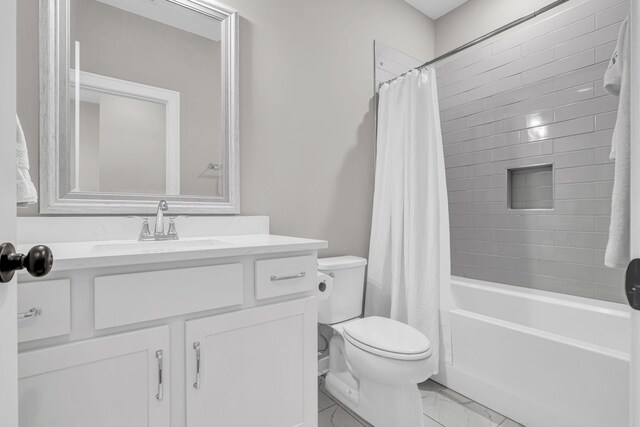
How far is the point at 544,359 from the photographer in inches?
56.6

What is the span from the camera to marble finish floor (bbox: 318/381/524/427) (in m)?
1.52

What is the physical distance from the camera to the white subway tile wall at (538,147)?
1.82m

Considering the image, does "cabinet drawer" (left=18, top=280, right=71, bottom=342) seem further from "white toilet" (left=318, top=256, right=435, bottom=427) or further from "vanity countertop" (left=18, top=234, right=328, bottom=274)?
"white toilet" (left=318, top=256, right=435, bottom=427)

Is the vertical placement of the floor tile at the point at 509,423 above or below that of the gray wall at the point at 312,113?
below

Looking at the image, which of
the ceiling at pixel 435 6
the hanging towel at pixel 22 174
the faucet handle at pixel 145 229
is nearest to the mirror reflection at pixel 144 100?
the faucet handle at pixel 145 229

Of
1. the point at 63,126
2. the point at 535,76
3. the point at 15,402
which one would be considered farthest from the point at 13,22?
the point at 535,76

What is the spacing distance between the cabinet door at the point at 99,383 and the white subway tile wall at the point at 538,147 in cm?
218

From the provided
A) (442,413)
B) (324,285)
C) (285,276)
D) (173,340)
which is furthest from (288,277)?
(442,413)

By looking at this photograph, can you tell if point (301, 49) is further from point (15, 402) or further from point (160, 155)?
point (15, 402)

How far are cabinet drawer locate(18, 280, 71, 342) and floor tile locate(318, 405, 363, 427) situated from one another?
1228 millimetres

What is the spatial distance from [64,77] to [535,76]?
2566 millimetres

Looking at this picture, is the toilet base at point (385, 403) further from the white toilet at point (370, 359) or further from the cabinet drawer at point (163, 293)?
the cabinet drawer at point (163, 293)

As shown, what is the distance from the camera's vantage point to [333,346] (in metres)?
1.83

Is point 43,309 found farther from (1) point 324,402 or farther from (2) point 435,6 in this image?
(2) point 435,6
